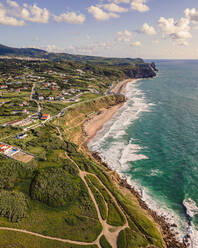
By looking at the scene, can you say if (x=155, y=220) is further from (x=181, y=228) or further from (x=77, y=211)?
(x=77, y=211)

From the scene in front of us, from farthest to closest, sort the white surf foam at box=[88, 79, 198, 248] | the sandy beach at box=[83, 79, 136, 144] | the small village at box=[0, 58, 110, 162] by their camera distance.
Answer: the sandy beach at box=[83, 79, 136, 144] < the small village at box=[0, 58, 110, 162] < the white surf foam at box=[88, 79, 198, 248]

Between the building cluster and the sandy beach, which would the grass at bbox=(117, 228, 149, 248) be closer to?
the building cluster

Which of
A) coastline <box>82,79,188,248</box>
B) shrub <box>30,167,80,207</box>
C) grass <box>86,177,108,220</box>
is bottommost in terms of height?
coastline <box>82,79,188,248</box>

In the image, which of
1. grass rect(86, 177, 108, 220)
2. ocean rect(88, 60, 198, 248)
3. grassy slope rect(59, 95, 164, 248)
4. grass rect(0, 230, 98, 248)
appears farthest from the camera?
ocean rect(88, 60, 198, 248)

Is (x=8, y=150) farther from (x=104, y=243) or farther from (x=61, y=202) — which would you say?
(x=104, y=243)

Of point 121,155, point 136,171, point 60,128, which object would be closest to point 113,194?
point 136,171

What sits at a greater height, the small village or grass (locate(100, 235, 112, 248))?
the small village

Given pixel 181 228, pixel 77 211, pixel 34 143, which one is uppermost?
pixel 34 143

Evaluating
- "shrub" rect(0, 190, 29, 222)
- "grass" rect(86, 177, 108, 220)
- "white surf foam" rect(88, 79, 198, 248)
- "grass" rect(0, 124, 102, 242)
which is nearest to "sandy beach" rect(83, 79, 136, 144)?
"white surf foam" rect(88, 79, 198, 248)
